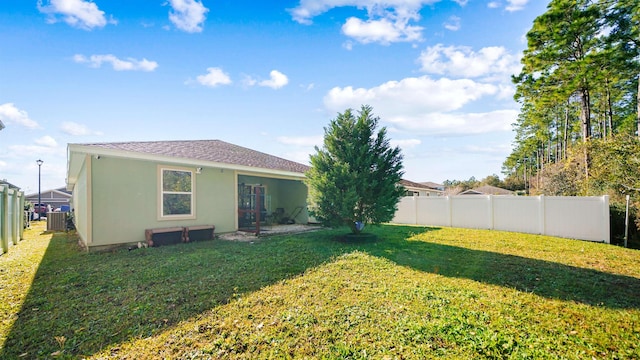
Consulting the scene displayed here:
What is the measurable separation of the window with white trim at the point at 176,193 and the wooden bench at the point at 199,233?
0.54 metres

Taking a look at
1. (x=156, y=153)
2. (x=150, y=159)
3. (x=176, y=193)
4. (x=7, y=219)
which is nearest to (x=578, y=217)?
(x=176, y=193)

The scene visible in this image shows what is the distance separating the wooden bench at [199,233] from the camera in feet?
27.1

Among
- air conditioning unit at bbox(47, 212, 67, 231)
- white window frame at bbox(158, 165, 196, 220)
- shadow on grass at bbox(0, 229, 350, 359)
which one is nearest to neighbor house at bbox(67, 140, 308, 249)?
white window frame at bbox(158, 165, 196, 220)

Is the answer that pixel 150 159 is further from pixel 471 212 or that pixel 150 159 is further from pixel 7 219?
pixel 471 212

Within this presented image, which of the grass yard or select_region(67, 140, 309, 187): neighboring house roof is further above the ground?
select_region(67, 140, 309, 187): neighboring house roof

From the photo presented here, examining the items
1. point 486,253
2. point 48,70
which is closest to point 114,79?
point 48,70

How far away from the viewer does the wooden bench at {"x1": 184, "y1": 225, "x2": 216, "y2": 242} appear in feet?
27.1

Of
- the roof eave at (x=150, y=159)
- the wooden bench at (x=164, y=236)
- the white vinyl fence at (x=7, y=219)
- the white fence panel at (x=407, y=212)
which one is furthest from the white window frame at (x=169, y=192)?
the white fence panel at (x=407, y=212)

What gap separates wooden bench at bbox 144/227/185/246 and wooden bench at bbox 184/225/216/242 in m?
0.14

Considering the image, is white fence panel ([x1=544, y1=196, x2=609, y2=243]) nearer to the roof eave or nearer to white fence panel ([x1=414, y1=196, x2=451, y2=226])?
white fence panel ([x1=414, y1=196, x2=451, y2=226])

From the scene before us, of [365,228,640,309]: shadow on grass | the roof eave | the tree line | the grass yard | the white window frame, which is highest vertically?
the tree line

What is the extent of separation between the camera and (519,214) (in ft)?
34.8

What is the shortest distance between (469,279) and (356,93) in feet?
25.7

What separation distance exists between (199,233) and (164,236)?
99 centimetres
